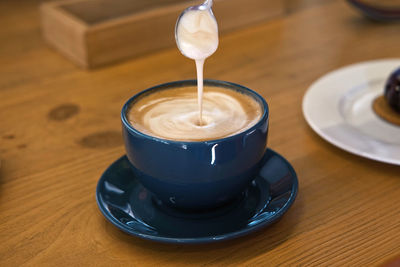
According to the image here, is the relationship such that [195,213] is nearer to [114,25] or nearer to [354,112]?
[354,112]

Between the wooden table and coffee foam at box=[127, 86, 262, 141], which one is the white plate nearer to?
the wooden table

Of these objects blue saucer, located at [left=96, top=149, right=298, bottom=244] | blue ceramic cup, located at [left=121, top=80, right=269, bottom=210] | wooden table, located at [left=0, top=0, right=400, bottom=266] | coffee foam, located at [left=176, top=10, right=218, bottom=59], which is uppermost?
coffee foam, located at [left=176, top=10, right=218, bottom=59]

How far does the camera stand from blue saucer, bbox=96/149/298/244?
542mm

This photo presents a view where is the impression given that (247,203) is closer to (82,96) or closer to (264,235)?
(264,235)

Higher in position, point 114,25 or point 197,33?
point 197,33

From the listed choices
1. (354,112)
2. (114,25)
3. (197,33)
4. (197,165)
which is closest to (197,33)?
(197,33)

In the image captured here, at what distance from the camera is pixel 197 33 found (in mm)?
556

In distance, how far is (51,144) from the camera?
0.75m

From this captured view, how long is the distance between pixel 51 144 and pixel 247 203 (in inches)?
12.1

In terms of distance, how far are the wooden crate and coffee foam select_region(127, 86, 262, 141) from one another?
1.30ft

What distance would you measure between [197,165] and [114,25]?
537 mm

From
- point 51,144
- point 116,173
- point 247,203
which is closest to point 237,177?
point 247,203

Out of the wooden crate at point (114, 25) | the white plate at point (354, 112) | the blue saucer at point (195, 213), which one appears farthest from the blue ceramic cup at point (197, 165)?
the wooden crate at point (114, 25)

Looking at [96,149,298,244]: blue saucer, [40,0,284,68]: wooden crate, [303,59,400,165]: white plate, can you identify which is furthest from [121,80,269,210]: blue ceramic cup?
[40,0,284,68]: wooden crate
